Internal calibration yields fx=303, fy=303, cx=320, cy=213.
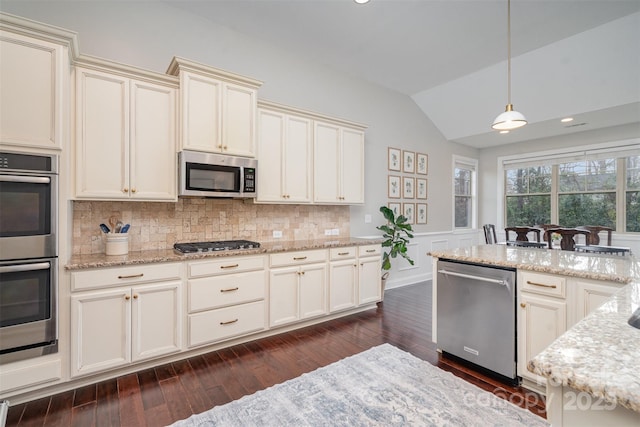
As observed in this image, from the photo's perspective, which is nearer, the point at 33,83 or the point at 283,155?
the point at 33,83

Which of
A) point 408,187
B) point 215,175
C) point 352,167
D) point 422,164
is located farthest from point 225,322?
point 422,164

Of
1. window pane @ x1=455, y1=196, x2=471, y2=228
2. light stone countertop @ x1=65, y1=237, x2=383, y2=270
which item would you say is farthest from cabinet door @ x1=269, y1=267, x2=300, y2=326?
window pane @ x1=455, y1=196, x2=471, y2=228

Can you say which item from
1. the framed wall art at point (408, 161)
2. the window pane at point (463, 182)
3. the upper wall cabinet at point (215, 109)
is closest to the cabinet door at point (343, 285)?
the upper wall cabinet at point (215, 109)

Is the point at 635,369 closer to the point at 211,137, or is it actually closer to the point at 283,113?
the point at 211,137

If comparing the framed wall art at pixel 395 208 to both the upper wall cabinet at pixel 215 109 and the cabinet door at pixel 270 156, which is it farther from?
the upper wall cabinet at pixel 215 109

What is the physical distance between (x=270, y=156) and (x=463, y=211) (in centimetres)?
481

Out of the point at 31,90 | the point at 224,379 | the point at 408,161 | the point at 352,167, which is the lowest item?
the point at 224,379

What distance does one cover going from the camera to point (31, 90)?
77.8 inches

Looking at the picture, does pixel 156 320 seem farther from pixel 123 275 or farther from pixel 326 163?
pixel 326 163

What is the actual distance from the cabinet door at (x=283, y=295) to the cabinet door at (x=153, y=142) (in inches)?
48.7

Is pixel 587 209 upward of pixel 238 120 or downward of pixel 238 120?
downward

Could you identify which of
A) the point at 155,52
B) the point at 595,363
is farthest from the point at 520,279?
the point at 155,52

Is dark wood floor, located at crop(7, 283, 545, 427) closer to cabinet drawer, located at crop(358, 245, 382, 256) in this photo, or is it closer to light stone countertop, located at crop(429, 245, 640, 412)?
cabinet drawer, located at crop(358, 245, 382, 256)

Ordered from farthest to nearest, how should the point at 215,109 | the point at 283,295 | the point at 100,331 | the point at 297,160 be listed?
the point at 297,160, the point at 283,295, the point at 215,109, the point at 100,331
